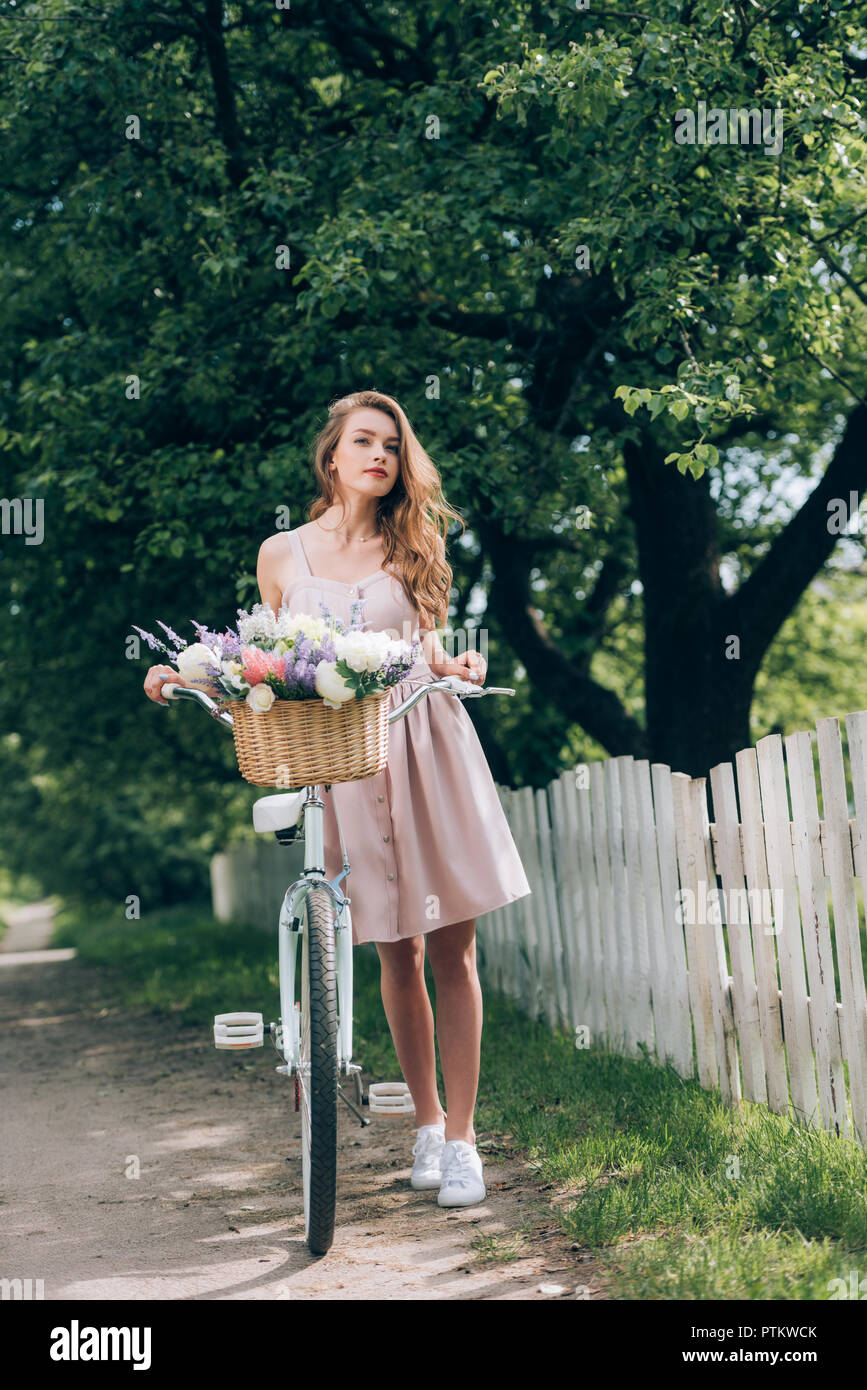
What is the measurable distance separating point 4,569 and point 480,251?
4.64 m

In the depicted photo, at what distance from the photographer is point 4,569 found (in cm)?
941

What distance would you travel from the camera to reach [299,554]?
148 inches

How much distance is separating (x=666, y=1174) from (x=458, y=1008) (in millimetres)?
751

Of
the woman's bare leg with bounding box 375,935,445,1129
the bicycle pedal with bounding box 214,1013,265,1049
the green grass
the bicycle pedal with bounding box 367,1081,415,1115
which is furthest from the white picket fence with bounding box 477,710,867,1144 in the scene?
the bicycle pedal with bounding box 214,1013,265,1049

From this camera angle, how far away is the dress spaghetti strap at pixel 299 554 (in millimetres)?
3748

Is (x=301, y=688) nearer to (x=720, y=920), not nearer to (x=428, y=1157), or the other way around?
(x=428, y=1157)

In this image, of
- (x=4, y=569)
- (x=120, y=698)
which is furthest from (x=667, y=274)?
(x=120, y=698)

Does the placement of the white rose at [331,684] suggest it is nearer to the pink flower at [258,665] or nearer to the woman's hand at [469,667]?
the pink flower at [258,665]

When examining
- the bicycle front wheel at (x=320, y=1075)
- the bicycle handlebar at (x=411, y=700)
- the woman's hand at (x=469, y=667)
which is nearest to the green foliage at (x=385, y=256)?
the woman's hand at (x=469, y=667)

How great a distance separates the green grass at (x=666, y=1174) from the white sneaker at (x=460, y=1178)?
0.22m

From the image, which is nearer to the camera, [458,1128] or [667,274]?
[458,1128]

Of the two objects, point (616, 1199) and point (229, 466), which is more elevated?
point (229, 466)
